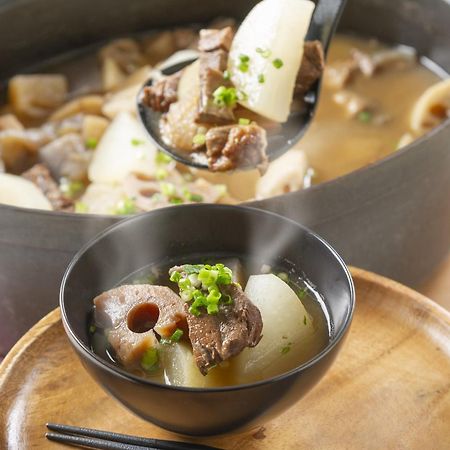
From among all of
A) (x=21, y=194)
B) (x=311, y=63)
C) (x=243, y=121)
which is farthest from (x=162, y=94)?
(x=21, y=194)

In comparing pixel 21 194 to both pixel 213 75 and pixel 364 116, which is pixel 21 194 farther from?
pixel 364 116

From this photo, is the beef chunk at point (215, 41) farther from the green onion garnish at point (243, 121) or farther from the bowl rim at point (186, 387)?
the bowl rim at point (186, 387)

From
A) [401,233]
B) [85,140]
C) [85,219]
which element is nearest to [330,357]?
[85,219]

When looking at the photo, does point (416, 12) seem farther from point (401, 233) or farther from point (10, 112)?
point (10, 112)

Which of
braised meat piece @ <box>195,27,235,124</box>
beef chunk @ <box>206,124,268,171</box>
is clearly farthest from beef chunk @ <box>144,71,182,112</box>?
beef chunk @ <box>206,124,268,171</box>

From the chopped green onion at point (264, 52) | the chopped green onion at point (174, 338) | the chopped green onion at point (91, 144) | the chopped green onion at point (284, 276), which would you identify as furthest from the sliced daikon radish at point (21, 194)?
the chopped green onion at point (174, 338)
